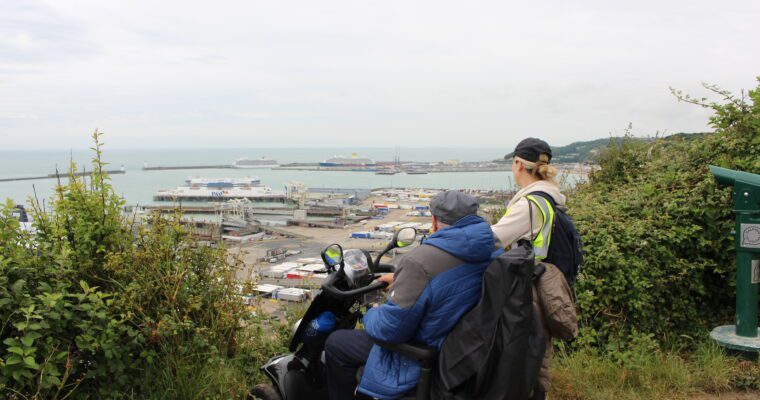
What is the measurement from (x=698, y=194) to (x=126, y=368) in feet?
15.7

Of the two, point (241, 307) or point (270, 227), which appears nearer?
point (241, 307)

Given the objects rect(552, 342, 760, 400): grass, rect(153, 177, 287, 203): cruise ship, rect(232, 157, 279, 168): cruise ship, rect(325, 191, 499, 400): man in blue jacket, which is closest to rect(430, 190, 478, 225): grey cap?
rect(325, 191, 499, 400): man in blue jacket

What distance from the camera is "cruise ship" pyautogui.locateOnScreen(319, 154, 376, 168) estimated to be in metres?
89.6

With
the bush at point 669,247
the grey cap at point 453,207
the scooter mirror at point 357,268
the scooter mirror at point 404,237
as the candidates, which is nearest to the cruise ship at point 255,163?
the bush at point 669,247

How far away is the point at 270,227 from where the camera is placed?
28.0m

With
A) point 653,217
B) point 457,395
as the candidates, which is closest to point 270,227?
point 653,217

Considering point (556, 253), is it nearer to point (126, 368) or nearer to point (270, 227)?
point (126, 368)

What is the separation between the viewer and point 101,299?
9.41 ft

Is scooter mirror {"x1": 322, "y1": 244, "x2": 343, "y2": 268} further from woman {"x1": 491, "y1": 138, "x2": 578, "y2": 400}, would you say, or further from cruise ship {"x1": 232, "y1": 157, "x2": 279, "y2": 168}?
cruise ship {"x1": 232, "y1": 157, "x2": 279, "y2": 168}

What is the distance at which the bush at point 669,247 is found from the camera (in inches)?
170

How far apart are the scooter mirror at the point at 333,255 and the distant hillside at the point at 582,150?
5.49 feet

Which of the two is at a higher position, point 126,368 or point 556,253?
point 556,253

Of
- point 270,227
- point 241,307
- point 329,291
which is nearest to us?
point 329,291

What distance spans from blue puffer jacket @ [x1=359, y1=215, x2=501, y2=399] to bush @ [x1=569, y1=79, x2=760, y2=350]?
2.29 m
